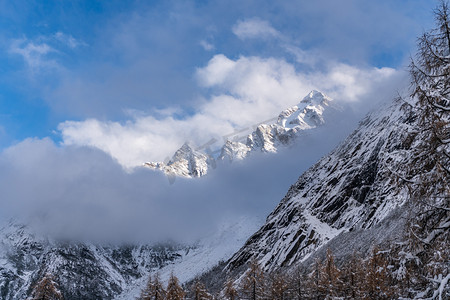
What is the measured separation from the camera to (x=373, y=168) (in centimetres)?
19100

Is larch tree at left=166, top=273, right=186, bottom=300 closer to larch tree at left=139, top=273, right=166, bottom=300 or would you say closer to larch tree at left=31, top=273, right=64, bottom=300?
larch tree at left=139, top=273, right=166, bottom=300

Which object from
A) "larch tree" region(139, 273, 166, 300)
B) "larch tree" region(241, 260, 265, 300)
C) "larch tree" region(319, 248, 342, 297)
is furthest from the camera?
"larch tree" region(241, 260, 265, 300)

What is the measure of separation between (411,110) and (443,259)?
3.64 m

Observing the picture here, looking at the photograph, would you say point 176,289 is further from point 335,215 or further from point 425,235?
point 335,215

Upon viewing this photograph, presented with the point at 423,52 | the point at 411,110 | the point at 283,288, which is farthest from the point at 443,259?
the point at 283,288

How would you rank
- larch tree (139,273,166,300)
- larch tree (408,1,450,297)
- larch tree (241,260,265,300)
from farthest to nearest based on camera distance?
larch tree (241,260,265,300)
larch tree (139,273,166,300)
larch tree (408,1,450,297)

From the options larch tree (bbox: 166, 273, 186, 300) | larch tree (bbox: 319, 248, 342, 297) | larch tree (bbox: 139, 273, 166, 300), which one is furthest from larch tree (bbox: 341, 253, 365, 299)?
larch tree (bbox: 139, 273, 166, 300)

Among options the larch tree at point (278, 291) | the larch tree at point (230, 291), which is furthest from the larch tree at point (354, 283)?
the larch tree at point (230, 291)

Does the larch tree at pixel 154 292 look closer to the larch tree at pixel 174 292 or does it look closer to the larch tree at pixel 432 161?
the larch tree at pixel 174 292

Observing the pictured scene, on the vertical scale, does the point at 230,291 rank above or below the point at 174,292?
below

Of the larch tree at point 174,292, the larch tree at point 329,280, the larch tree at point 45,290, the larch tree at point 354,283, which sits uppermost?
the larch tree at point 45,290

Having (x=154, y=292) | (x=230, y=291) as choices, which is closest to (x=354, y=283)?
(x=230, y=291)

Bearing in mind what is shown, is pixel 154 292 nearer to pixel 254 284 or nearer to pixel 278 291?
pixel 254 284

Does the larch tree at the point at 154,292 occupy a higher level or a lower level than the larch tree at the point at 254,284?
higher
